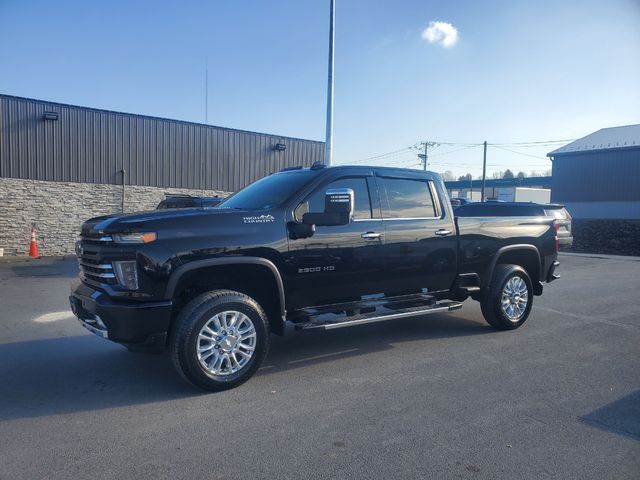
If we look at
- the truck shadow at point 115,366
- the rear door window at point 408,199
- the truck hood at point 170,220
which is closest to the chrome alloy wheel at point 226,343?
the truck shadow at point 115,366

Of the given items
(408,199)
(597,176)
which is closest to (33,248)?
(408,199)

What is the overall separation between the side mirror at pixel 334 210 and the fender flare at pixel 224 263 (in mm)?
567

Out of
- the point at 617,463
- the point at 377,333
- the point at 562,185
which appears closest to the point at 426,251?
the point at 377,333

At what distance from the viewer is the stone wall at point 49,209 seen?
55.0 ft

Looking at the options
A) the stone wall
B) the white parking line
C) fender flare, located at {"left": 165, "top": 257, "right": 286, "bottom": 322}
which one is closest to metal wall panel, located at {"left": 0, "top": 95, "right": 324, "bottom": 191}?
the stone wall

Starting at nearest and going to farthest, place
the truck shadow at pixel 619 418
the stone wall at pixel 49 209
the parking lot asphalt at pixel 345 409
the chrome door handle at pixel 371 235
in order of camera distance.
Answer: the parking lot asphalt at pixel 345 409, the truck shadow at pixel 619 418, the chrome door handle at pixel 371 235, the stone wall at pixel 49 209

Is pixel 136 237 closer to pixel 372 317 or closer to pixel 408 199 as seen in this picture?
pixel 372 317

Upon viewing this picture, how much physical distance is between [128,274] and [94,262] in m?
0.53

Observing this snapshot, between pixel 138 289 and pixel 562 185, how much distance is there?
3649cm

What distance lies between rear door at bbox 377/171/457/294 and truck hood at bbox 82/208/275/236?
A: 5.05 feet

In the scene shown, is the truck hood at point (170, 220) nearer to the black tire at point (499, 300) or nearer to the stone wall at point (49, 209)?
the black tire at point (499, 300)

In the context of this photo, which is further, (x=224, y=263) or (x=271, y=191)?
(x=271, y=191)

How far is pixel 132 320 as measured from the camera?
4.15 meters

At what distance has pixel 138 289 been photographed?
4.23 m
